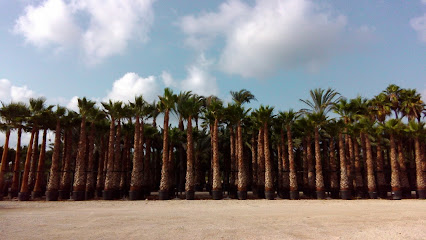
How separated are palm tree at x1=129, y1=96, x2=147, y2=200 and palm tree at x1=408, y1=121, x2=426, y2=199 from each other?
30776 millimetres

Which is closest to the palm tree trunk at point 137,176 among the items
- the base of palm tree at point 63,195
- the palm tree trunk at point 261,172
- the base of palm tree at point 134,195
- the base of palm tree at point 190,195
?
the base of palm tree at point 134,195

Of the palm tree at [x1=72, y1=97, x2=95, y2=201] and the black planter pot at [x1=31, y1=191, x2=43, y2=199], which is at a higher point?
the palm tree at [x1=72, y1=97, x2=95, y2=201]

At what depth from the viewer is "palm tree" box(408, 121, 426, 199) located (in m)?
32.1

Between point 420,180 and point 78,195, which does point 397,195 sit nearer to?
point 420,180

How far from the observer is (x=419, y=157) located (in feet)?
108

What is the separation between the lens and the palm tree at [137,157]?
29.2m

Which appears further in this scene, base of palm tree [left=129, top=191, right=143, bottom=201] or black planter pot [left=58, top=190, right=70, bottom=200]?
black planter pot [left=58, top=190, right=70, bottom=200]

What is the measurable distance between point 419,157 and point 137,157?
31.8m

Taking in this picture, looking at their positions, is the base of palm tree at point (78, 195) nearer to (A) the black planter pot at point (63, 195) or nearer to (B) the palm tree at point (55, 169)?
(B) the palm tree at point (55, 169)

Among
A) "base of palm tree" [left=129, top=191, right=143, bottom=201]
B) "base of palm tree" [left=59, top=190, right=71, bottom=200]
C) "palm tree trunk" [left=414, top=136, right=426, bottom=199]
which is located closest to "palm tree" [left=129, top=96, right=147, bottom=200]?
Answer: "base of palm tree" [left=129, top=191, right=143, bottom=201]

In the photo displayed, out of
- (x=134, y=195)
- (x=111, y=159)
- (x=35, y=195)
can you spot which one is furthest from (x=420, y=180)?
(x=35, y=195)

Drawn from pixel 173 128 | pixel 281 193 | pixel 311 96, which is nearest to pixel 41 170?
pixel 173 128

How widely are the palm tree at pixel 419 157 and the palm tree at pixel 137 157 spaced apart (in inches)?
1212

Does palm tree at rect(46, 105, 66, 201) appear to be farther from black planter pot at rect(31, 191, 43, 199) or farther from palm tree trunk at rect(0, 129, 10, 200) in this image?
palm tree trunk at rect(0, 129, 10, 200)
